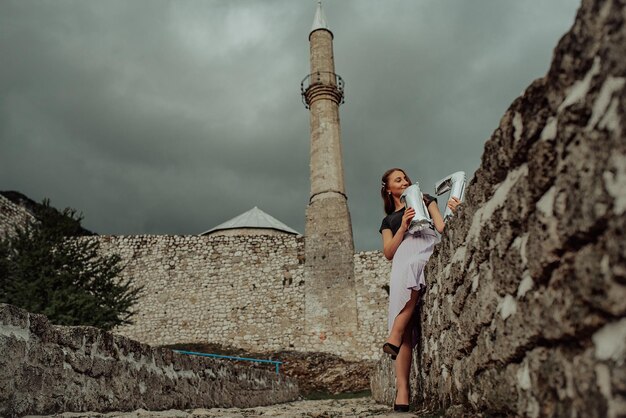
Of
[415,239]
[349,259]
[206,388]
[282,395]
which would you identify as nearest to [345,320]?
[349,259]

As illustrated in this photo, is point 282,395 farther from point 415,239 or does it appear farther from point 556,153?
point 556,153

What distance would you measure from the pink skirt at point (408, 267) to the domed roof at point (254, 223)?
22.6 meters

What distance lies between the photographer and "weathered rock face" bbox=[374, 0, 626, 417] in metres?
1.10

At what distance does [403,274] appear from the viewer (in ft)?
11.7

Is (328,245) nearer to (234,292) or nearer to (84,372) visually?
(234,292)

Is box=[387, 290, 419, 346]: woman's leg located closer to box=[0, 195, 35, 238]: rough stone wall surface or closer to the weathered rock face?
the weathered rock face

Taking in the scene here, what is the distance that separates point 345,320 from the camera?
1758 centimetres

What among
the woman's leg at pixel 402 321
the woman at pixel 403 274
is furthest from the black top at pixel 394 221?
the woman's leg at pixel 402 321

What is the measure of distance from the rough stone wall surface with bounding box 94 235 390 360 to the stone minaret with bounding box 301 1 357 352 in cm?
29

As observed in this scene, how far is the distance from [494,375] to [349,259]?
53.7ft

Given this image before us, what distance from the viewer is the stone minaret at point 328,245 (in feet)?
57.9

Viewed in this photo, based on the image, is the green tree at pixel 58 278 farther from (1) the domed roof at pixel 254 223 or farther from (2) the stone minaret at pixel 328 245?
(1) the domed roof at pixel 254 223

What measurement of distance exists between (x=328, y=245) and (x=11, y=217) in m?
11.0

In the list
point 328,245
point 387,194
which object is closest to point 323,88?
point 328,245
